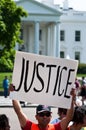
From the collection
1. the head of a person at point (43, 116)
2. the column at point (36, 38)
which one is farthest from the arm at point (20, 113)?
the column at point (36, 38)

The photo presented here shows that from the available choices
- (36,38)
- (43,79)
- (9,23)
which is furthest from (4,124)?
(36,38)

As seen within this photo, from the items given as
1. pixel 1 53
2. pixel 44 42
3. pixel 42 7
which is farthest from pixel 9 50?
pixel 44 42

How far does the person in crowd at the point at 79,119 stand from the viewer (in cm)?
634

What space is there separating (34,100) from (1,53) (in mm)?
33655

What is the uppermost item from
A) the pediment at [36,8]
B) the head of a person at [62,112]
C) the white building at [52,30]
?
the head of a person at [62,112]

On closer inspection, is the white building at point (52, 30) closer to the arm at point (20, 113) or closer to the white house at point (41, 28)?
the white house at point (41, 28)

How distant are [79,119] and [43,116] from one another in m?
0.49

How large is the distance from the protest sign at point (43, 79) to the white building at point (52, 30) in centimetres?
6360

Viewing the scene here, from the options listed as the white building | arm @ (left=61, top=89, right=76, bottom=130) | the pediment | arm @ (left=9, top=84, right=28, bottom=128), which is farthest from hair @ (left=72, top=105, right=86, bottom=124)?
the pediment

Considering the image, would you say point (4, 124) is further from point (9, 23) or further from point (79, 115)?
point (9, 23)

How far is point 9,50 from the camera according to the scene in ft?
131

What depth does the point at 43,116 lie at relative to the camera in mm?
6141

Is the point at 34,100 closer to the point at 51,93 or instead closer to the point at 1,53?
the point at 51,93

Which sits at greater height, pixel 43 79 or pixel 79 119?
pixel 43 79
